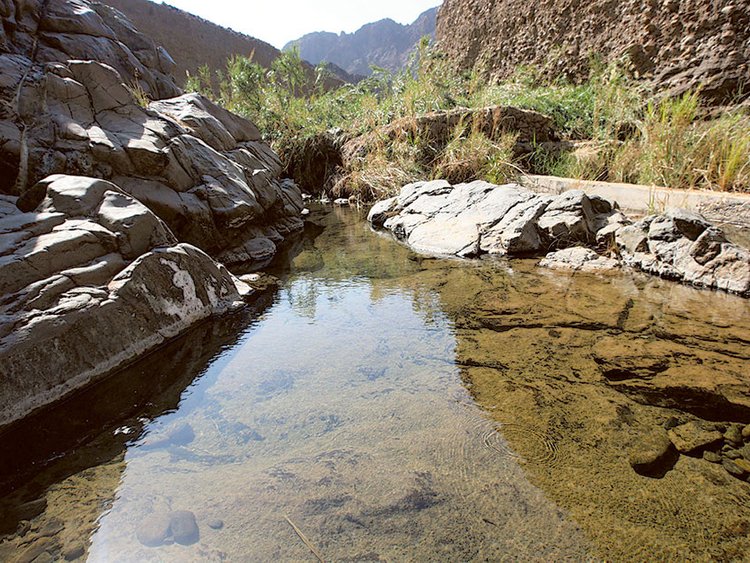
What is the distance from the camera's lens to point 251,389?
1.79 m

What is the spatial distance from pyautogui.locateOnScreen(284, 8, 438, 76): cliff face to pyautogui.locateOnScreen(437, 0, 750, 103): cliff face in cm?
4675

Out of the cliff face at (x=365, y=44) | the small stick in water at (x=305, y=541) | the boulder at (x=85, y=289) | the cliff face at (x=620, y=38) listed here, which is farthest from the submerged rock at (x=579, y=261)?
the cliff face at (x=365, y=44)

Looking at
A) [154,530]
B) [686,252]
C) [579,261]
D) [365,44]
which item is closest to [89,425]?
[154,530]

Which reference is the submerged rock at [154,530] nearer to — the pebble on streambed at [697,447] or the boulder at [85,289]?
the boulder at [85,289]

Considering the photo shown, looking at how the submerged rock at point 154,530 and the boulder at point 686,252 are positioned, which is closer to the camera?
the submerged rock at point 154,530

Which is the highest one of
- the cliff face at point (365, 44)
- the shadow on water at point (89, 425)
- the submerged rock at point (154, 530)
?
the cliff face at point (365, 44)

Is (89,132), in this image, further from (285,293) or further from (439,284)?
(439,284)

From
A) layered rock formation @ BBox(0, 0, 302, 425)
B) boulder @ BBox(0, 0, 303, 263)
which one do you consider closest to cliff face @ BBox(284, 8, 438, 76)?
boulder @ BBox(0, 0, 303, 263)

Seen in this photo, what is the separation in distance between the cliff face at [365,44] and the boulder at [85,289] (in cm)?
5526

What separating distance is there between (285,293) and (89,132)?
211 centimetres

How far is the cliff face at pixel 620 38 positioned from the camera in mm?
4801

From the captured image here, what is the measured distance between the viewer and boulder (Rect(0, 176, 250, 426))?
170cm

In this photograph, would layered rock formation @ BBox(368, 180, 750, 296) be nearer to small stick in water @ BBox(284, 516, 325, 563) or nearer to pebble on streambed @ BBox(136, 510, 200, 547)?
small stick in water @ BBox(284, 516, 325, 563)

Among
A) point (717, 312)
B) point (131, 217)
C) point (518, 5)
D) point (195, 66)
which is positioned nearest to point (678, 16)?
point (518, 5)
